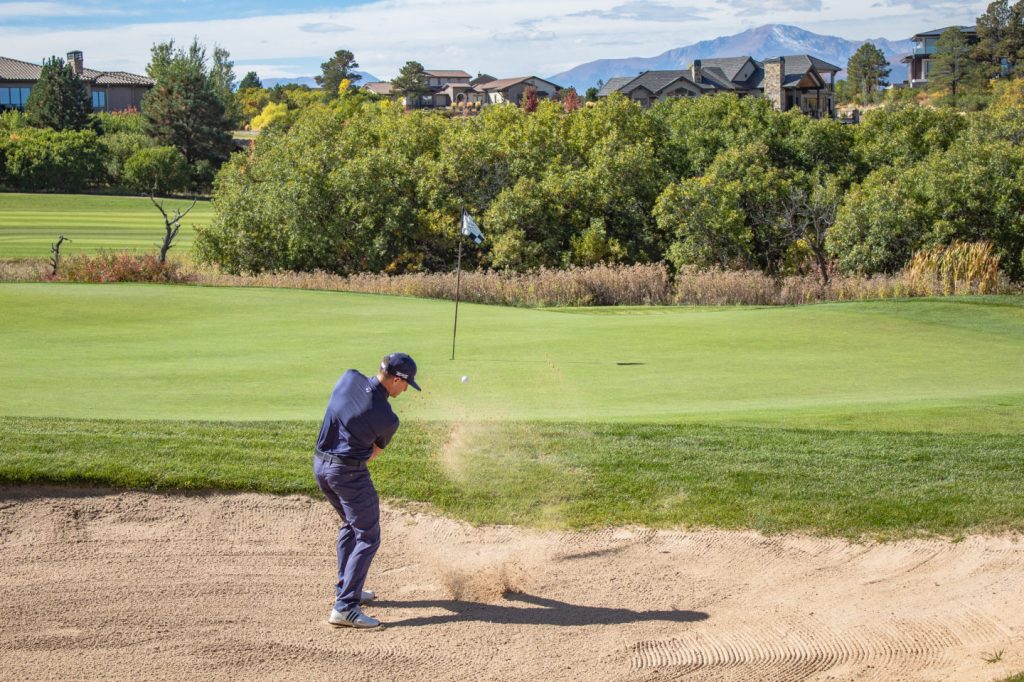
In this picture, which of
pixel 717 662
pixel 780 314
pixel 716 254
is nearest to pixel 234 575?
pixel 717 662

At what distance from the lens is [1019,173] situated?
36031 mm

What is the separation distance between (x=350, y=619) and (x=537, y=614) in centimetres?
138

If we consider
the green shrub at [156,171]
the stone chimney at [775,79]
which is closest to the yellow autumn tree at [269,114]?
the green shrub at [156,171]

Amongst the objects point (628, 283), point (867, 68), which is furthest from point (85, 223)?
point (867, 68)

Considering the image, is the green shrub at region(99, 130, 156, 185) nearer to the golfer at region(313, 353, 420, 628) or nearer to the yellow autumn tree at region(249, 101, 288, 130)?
the yellow autumn tree at region(249, 101, 288, 130)

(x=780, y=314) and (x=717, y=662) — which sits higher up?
(x=780, y=314)

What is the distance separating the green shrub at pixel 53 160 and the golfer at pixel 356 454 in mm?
74157

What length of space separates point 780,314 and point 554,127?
2618 cm

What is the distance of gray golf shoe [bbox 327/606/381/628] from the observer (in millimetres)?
7707

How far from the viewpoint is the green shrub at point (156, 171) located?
76938 mm

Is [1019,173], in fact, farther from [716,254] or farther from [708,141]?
[708,141]

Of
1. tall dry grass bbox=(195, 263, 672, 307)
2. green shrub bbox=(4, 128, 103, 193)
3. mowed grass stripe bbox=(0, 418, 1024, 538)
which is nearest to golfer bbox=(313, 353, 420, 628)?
mowed grass stripe bbox=(0, 418, 1024, 538)

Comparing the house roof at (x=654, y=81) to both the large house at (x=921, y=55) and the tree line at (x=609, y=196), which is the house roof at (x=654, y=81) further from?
the tree line at (x=609, y=196)

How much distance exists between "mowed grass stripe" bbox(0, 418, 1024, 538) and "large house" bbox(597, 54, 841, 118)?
9705cm
